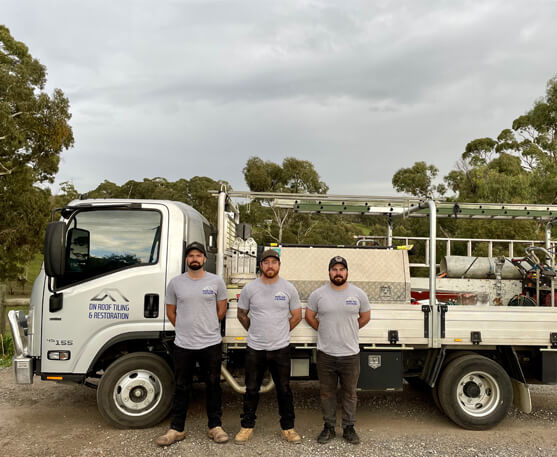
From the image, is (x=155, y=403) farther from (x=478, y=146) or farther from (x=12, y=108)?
(x=478, y=146)

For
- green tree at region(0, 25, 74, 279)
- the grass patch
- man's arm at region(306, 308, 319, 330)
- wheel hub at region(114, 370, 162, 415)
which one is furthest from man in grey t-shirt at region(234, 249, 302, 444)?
green tree at region(0, 25, 74, 279)

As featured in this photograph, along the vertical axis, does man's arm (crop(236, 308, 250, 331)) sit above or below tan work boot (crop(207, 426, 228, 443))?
above

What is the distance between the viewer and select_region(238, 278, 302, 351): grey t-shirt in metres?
4.77

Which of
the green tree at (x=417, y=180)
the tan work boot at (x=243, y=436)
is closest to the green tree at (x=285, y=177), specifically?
the green tree at (x=417, y=180)

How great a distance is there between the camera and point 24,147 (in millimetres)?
21141

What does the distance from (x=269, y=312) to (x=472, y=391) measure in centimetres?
240

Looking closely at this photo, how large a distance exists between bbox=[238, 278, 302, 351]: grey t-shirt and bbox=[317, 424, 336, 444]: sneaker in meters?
0.95

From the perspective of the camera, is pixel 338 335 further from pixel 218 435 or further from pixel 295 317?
pixel 218 435

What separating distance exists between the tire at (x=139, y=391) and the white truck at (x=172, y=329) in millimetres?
11

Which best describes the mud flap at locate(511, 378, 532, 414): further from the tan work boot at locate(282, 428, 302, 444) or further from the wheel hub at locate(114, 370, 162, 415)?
the wheel hub at locate(114, 370, 162, 415)

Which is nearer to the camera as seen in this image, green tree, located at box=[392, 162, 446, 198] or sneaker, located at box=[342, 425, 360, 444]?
sneaker, located at box=[342, 425, 360, 444]

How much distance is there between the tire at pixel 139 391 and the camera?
201 inches

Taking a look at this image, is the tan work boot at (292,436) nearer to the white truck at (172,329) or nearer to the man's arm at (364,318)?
the white truck at (172,329)

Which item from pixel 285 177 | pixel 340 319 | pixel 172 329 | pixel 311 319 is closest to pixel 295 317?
pixel 311 319
